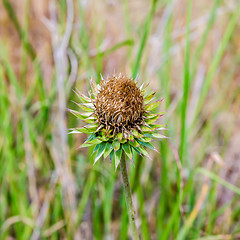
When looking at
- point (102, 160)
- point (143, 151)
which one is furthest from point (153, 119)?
point (102, 160)

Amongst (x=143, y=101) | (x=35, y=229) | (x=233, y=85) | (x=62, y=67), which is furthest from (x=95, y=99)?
(x=233, y=85)

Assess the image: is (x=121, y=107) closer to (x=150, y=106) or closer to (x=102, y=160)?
(x=150, y=106)

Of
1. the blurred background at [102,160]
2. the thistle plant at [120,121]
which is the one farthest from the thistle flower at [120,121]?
the blurred background at [102,160]

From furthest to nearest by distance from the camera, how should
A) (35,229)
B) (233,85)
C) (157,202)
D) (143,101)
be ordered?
(233,85)
(157,202)
(35,229)
(143,101)

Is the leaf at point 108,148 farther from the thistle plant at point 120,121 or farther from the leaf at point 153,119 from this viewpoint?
the leaf at point 153,119

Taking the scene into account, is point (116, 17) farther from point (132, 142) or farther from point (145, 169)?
point (132, 142)

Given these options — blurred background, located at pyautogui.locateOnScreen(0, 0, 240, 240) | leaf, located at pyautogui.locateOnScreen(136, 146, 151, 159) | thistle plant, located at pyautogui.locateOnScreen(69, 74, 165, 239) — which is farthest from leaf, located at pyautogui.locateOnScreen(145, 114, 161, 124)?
blurred background, located at pyautogui.locateOnScreen(0, 0, 240, 240)
